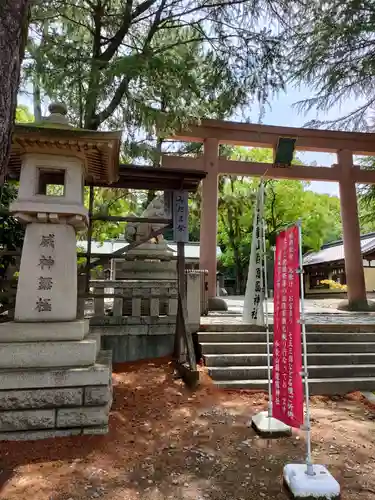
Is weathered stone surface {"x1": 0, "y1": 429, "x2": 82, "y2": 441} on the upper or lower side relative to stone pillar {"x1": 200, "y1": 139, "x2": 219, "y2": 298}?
lower

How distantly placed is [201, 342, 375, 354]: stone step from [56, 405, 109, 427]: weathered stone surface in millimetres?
2541

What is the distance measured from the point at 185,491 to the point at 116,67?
19.2ft

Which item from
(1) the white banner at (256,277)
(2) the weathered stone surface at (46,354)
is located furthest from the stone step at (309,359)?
(2) the weathered stone surface at (46,354)

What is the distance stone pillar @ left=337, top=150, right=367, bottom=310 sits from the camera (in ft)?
36.4

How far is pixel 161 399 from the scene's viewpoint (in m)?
4.89

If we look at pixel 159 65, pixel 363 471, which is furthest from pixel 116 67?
pixel 363 471

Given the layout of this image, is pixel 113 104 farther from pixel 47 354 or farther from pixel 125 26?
pixel 47 354

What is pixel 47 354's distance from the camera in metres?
3.98

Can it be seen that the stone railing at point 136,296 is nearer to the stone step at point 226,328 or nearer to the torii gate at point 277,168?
the stone step at point 226,328

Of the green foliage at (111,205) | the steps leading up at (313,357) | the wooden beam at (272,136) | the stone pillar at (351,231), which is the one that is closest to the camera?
the steps leading up at (313,357)

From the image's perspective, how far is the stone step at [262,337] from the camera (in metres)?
6.38

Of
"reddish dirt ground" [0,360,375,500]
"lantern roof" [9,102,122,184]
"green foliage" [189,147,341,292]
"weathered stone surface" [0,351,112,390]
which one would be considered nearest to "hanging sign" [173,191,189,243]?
"lantern roof" [9,102,122,184]

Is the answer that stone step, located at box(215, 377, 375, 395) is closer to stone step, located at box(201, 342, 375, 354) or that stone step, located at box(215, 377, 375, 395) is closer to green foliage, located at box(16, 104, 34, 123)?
stone step, located at box(201, 342, 375, 354)

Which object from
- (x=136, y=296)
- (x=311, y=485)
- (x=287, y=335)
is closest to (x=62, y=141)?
(x=136, y=296)
